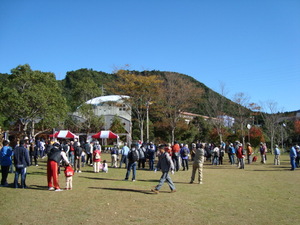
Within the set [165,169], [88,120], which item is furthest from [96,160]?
[88,120]

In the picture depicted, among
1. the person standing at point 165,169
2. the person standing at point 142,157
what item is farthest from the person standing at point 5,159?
the person standing at point 142,157

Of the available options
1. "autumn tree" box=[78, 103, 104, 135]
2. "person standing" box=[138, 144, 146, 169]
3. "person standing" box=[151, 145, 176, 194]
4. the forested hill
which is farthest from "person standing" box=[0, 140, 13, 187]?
"autumn tree" box=[78, 103, 104, 135]

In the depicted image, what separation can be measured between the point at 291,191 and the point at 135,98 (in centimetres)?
2578

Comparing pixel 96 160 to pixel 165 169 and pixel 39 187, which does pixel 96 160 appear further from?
pixel 165 169

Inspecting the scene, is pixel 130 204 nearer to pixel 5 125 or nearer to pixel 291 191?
pixel 291 191

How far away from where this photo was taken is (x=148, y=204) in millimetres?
7363

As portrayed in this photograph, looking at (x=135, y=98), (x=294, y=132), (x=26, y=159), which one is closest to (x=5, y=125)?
(x=135, y=98)

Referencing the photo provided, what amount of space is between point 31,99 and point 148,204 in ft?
80.0

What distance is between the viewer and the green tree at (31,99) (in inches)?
1091

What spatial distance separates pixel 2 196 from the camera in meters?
8.04

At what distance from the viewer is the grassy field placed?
6.06 meters

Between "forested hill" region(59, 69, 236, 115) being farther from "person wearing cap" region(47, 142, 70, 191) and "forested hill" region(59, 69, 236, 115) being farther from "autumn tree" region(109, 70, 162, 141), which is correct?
Result: "person wearing cap" region(47, 142, 70, 191)

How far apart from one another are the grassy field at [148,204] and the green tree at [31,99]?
19.5 metres

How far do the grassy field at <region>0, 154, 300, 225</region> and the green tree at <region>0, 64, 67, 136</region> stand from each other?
64.1 ft
